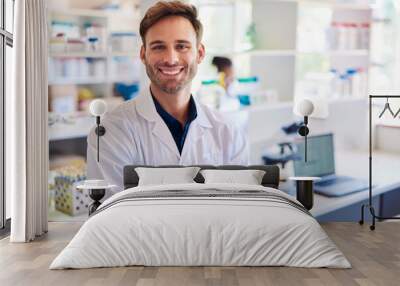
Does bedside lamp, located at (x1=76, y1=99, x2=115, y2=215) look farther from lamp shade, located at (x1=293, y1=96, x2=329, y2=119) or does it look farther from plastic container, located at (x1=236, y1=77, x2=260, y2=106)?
lamp shade, located at (x1=293, y1=96, x2=329, y2=119)

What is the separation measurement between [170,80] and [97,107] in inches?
29.4

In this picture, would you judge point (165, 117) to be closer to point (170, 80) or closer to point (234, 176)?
point (170, 80)

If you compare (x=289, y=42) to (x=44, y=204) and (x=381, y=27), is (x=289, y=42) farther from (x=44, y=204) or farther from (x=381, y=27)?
(x=44, y=204)

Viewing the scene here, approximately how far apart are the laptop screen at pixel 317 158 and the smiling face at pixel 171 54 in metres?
1.30

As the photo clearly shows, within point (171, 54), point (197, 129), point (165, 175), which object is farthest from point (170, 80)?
point (165, 175)

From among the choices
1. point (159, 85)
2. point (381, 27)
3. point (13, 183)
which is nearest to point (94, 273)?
point (13, 183)

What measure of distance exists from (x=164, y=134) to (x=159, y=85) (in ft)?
1.62

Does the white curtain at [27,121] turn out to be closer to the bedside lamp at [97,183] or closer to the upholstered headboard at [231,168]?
the bedside lamp at [97,183]

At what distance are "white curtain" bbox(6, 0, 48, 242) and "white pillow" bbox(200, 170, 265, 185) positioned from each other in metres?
1.51

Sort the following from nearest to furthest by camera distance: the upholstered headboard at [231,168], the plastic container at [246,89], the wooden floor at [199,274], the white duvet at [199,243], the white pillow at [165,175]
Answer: the wooden floor at [199,274], the white duvet at [199,243], the white pillow at [165,175], the upholstered headboard at [231,168], the plastic container at [246,89]

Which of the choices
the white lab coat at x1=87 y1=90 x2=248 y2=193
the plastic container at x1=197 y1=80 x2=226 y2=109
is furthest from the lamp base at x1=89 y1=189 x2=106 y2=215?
the plastic container at x1=197 y1=80 x2=226 y2=109

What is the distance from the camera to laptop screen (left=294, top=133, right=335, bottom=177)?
6.32 metres

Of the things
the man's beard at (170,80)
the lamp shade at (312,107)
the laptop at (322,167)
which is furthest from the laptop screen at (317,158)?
the man's beard at (170,80)

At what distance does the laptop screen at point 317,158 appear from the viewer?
6.32 m
